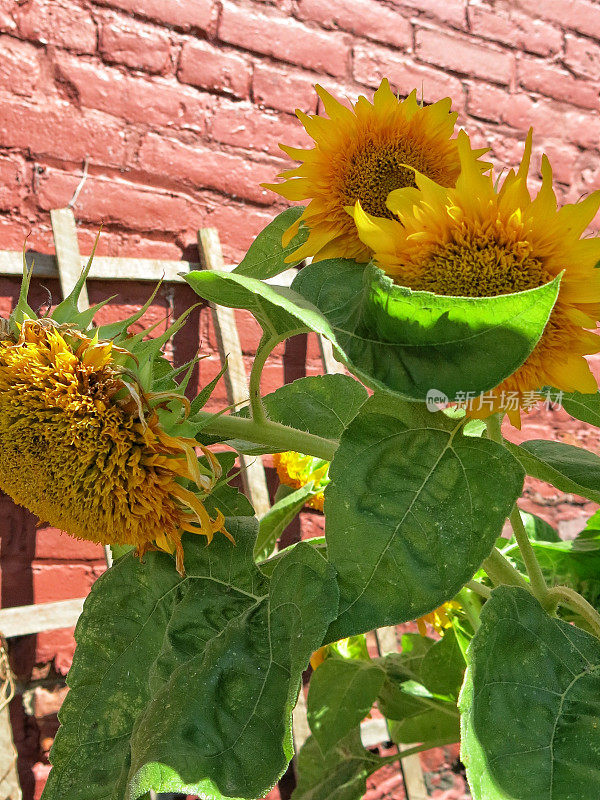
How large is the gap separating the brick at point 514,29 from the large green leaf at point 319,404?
1.17m

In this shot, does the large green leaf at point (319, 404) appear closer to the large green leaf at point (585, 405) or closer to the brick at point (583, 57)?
the large green leaf at point (585, 405)

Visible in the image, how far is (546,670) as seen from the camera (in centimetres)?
32

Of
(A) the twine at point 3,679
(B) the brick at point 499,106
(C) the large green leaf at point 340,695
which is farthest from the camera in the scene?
(B) the brick at point 499,106

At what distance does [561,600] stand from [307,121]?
28 cm

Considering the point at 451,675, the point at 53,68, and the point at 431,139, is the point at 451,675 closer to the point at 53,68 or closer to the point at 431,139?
the point at 431,139

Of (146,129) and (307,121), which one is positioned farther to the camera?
(146,129)

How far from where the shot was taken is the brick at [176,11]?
1.13 metres

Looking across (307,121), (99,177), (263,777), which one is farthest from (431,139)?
(99,177)

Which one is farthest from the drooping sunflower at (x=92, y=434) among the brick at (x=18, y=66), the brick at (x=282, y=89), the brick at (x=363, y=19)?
the brick at (x=363, y=19)

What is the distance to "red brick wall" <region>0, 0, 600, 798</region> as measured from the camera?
3.50 ft

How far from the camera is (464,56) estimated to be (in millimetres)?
1396

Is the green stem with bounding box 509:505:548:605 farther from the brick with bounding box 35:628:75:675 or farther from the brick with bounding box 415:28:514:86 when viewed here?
the brick with bounding box 415:28:514:86

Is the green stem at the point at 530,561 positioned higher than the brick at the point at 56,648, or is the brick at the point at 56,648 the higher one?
the green stem at the point at 530,561

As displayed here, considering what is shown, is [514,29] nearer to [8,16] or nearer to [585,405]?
[8,16]
